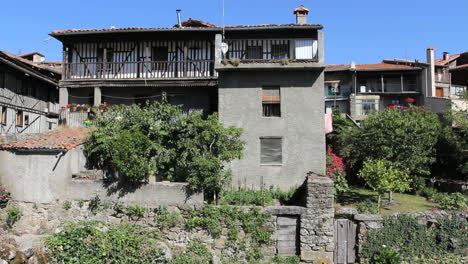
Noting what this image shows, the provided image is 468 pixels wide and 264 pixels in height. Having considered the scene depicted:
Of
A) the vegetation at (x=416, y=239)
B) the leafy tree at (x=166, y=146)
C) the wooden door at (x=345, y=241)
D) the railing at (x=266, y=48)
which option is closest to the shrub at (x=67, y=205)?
the leafy tree at (x=166, y=146)

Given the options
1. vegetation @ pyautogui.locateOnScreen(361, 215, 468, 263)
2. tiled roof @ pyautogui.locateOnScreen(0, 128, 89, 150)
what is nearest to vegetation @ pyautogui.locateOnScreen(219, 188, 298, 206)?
vegetation @ pyautogui.locateOnScreen(361, 215, 468, 263)

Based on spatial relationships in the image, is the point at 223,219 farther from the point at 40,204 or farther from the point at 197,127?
the point at 40,204

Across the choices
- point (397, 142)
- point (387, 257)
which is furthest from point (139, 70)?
point (387, 257)

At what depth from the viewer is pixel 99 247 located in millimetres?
11203

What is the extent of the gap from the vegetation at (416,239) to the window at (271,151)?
536cm

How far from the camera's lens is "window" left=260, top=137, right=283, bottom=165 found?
16.2m

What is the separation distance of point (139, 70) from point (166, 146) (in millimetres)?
7484

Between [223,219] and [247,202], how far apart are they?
1.62 metres

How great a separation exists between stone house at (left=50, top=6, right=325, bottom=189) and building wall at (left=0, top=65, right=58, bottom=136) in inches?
170

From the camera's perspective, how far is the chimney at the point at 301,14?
21.8m

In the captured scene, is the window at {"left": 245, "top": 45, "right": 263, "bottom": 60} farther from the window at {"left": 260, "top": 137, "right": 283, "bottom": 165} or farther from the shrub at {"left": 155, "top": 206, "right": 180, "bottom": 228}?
the shrub at {"left": 155, "top": 206, "right": 180, "bottom": 228}

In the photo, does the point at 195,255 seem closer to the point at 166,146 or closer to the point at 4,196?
the point at 166,146

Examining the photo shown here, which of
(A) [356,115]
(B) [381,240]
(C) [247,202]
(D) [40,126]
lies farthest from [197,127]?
(A) [356,115]

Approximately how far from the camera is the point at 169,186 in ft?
42.0
